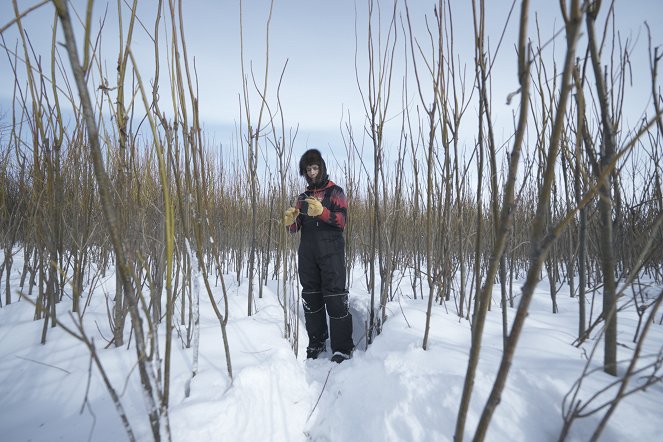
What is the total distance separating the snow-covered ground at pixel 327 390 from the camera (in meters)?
0.81

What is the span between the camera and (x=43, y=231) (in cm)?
144

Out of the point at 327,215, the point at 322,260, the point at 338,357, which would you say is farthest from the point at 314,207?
the point at 338,357

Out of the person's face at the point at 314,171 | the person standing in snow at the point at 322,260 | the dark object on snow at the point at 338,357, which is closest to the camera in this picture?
the dark object on snow at the point at 338,357

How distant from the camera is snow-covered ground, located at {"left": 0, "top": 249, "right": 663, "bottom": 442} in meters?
0.81

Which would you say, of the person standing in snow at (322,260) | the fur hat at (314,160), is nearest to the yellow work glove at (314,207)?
the person standing in snow at (322,260)

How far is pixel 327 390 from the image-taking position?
1.47 metres

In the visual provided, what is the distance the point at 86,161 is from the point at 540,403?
211 cm

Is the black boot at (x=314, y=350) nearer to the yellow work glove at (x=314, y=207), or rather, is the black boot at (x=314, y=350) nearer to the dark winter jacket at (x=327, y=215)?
the dark winter jacket at (x=327, y=215)

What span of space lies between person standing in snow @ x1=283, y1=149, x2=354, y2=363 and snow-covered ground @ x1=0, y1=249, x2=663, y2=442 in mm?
430

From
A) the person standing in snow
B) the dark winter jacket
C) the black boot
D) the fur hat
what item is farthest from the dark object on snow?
the fur hat

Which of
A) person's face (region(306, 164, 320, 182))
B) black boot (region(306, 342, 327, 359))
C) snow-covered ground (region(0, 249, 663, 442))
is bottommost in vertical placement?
black boot (region(306, 342, 327, 359))

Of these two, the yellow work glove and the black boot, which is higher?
the yellow work glove

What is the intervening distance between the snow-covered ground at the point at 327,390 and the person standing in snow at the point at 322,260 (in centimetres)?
43

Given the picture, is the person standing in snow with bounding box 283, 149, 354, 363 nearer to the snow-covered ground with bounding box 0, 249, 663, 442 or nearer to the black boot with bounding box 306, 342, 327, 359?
the black boot with bounding box 306, 342, 327, 359
